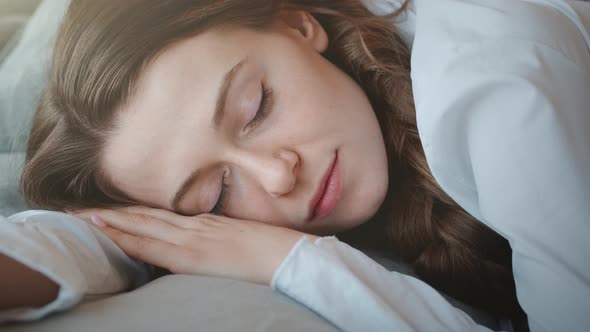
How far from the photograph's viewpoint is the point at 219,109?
2.52 feet

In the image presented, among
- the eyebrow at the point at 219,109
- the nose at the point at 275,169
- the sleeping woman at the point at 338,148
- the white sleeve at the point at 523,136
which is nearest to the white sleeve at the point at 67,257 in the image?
the sleeping woman at the point at 338,148

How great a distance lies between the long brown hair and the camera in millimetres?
833

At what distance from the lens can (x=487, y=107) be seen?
0.68 meters

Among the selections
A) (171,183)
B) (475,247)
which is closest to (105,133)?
(171,183)

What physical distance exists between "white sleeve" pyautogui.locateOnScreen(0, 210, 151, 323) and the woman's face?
14 centimetres

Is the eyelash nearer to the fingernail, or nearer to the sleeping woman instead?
the sleeping woman

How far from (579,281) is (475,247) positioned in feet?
0.86

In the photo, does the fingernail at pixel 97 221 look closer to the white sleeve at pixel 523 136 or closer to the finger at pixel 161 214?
the finger at pixel 161 214

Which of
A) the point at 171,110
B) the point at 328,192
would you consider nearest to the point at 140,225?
the point at 171,110

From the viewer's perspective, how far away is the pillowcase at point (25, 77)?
3.69 feet

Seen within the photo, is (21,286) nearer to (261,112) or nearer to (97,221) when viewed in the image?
(97,221)

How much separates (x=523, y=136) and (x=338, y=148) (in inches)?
10.8

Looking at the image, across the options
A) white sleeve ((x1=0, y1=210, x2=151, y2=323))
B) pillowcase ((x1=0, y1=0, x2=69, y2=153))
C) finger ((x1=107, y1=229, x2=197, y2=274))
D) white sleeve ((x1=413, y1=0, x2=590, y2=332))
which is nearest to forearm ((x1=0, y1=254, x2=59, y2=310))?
white sleeve ((x1=0, y1=210, x2=151, y2=323))

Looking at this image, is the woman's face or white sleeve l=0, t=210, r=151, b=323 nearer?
white sleeve l=0, t=210, r=151, b=323
